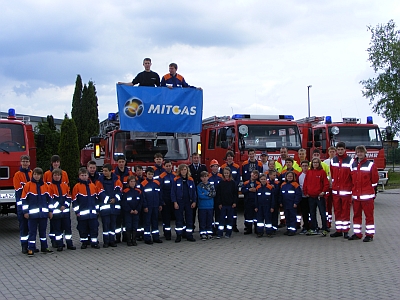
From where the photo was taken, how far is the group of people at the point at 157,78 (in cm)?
1277

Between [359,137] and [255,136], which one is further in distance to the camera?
[359,137]

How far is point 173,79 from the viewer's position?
12984 millimetres

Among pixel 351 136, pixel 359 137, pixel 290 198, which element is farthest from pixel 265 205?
pixel 359 137

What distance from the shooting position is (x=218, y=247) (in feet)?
32.1

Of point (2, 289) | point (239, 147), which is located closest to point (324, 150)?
point (239, 147)

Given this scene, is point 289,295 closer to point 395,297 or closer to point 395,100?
point 395,297

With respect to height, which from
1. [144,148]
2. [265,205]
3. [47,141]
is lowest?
[265,205]

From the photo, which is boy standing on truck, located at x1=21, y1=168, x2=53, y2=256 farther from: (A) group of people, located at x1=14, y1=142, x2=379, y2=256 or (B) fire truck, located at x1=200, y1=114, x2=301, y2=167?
(B) fire truck, located at x1=200, y1=114, x2=301, y2=167

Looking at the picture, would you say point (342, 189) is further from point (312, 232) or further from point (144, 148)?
point (144, 148)

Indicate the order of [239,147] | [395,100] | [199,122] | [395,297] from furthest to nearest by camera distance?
[395,100], [239,147], [199,122], [395,297]

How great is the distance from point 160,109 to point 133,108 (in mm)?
690

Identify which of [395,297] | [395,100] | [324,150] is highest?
[395,100]

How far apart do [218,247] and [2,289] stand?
420 centimetres

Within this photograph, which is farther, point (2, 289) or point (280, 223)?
point (280, 223)
